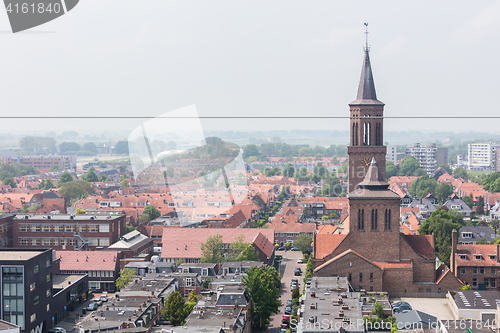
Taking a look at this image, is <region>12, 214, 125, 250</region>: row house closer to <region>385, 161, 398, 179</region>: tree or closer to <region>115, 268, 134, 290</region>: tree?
<region>115, 268, 134, 290</region>: tree

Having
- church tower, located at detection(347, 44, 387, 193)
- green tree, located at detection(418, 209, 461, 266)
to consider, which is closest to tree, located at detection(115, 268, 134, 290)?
church tower, located at detection(347, 44, 387, 193)

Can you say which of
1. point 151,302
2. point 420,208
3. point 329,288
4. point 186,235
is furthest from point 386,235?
point 420,208

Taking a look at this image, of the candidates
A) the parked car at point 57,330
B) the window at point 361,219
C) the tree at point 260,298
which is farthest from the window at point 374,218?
the parked car at point 57,330

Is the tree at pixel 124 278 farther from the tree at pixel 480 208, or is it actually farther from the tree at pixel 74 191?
the tree at pixel 480 208

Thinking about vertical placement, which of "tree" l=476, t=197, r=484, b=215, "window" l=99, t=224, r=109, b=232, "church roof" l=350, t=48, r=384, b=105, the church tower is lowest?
"tree" l=476, t=197, r=484, b=215

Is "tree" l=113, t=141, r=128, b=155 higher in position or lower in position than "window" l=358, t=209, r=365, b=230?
higher

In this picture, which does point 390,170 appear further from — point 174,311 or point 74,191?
point 174,311

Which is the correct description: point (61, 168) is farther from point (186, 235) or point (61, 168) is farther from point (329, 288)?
point (329, 288)
